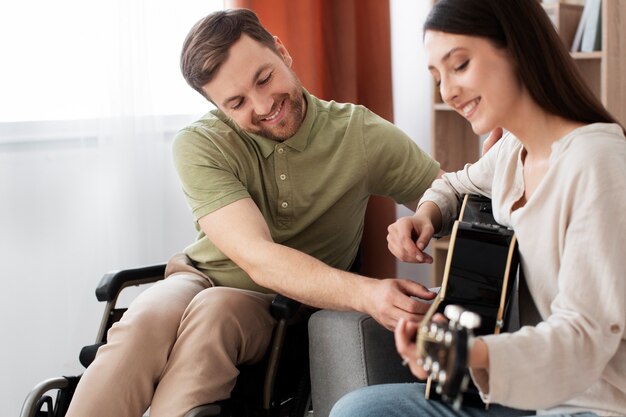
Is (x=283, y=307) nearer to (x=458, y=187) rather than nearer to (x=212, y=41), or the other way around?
(x=458, y=187)

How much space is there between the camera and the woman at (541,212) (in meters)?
1.11

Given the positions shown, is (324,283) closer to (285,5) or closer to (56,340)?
(56,340)

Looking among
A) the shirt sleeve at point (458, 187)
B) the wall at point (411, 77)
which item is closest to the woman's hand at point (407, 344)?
the shirt sleeve at point (458, 187)

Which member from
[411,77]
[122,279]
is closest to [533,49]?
[122,279]

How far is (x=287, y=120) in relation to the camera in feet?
6.48

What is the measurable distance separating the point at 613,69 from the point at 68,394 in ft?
5.70

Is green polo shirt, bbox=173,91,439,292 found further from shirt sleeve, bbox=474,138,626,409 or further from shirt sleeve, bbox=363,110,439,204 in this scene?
shirt sleeve, bbox=474,138,626,409

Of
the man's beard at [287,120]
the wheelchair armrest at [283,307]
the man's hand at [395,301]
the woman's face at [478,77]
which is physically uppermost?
the woman's face at [478,77]

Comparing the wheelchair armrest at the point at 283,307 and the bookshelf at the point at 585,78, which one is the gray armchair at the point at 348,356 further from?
the bookshelf at the point at 585,78

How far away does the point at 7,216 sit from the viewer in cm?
250

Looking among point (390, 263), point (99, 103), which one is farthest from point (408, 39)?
point (99, 103)

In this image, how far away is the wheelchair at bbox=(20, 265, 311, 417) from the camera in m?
1.74

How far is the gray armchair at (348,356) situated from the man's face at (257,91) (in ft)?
1.62

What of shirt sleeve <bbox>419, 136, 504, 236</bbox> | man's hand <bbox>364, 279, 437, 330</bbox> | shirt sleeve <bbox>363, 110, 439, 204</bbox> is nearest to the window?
shirt sleeve <bbox>363, 110, 439, 204</bbox>
